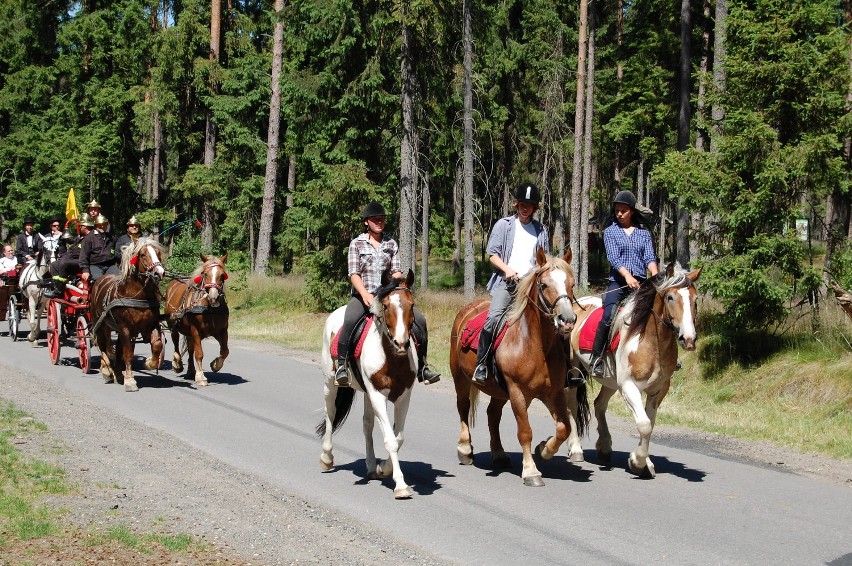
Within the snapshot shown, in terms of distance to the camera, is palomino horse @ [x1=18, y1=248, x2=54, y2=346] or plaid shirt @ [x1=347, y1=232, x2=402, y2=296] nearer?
plaid shirt @ [x1=347, y1=232, x2=402, y2=296]

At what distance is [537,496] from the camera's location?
915 cm

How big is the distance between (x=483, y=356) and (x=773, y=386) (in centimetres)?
699

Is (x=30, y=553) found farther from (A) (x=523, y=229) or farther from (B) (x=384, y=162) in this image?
(B) (x=384, y=162)

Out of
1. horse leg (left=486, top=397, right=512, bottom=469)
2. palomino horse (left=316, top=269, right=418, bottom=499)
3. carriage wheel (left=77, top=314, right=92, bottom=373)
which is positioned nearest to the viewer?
palomino horse (left=316, top=269, right=418, bottom=499)

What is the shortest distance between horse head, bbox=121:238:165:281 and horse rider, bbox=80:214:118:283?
2206mm

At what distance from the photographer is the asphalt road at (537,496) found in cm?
743

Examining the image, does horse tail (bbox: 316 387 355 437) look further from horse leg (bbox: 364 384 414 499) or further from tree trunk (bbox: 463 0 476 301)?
tree trunk (bbox: 463 0 476 301)

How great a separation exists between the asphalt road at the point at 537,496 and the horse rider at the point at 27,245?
12.7m

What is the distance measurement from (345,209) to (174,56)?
57.3 feet

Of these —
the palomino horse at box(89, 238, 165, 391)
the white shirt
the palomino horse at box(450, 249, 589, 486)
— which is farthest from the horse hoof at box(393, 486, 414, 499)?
the palomino horse at box(89, 238, 165, 391)

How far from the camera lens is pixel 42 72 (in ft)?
194

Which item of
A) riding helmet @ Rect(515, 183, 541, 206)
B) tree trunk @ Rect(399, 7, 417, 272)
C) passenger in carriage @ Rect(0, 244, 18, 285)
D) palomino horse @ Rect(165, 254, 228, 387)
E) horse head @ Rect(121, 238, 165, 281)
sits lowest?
palomino horse @ Rect(165, 254, 228, 387)

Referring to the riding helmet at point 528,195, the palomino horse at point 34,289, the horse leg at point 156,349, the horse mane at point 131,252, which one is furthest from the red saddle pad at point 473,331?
the palomino horse at point 34,289

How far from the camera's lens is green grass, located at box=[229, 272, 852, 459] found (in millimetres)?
12859
